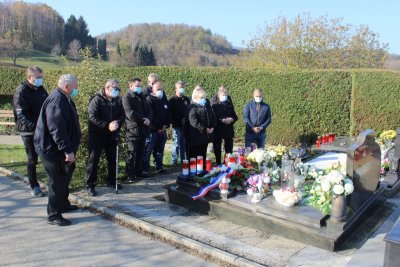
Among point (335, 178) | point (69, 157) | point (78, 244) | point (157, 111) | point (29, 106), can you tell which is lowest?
point (78, 244)

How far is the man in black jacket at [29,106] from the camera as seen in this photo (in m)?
5.66

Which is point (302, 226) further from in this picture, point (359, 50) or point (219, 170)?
point (359, 50)

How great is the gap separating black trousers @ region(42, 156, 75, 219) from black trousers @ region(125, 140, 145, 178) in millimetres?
1910

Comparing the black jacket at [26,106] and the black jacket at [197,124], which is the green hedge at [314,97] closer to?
the black jacket at [26,106]

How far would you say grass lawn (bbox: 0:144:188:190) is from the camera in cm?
693

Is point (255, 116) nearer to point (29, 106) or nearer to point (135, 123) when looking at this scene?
point (135, 123)

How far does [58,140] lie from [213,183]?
2.33m

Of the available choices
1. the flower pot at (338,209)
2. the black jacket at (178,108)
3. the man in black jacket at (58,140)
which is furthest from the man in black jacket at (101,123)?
the flower pot at (338,209)

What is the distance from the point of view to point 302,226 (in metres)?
4.48

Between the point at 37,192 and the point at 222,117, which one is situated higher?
the point at 222,117

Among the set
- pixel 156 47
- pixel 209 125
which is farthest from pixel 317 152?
pixel 156 47

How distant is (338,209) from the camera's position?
441 cm

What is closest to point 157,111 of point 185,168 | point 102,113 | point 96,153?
point 102,113

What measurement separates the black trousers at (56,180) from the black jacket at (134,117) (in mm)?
1880
